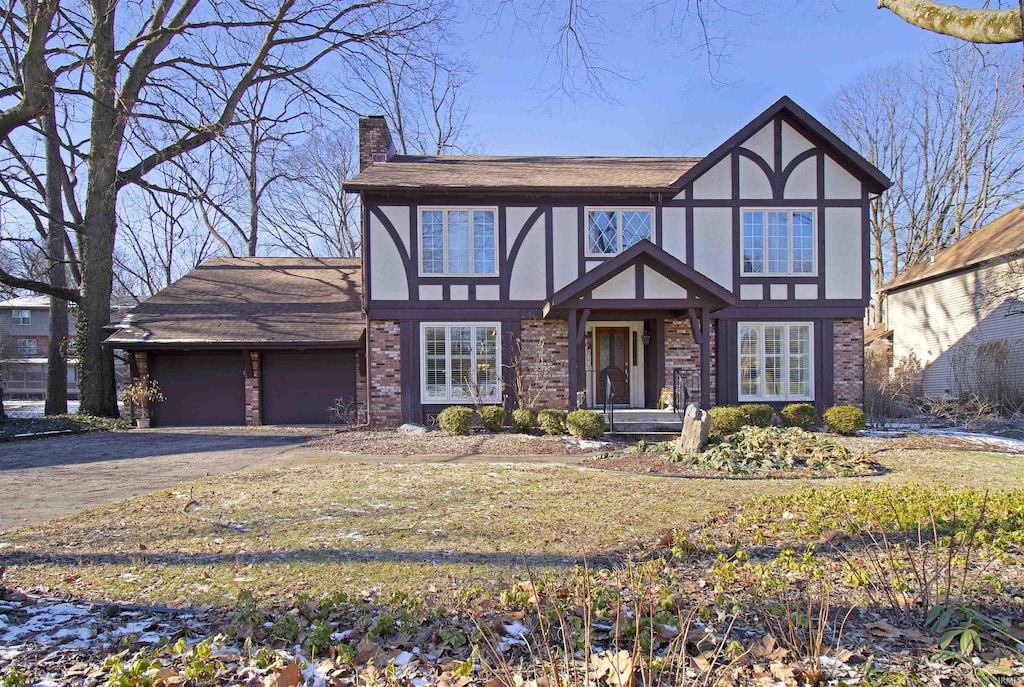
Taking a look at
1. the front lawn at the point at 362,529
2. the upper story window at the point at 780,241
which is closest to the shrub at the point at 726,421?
the front lawn at the point at 362,529

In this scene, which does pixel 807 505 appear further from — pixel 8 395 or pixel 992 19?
pixel 8 395

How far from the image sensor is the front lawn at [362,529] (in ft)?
14.7

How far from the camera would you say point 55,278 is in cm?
2100

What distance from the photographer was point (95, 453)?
1191 centimetres

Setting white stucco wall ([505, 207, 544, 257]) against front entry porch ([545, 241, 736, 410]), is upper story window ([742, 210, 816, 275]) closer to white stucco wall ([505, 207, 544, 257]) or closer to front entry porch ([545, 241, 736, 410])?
front entry porch ([545, 241, 736, 410])

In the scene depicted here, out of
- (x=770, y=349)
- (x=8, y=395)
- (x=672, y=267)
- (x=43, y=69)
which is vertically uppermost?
(x=43, y=69)

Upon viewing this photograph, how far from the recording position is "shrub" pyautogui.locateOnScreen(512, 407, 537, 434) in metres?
13.6

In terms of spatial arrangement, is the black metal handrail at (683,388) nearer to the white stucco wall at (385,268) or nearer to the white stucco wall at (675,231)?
the white stucco wall at (675,231)

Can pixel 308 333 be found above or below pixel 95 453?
above

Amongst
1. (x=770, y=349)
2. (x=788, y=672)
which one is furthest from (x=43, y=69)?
(x=770, y=349)

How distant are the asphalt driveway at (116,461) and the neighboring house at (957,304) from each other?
19798 mm

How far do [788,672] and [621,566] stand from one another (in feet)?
5.84

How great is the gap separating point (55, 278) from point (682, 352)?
20567 mm

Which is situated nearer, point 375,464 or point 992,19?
point 992,19
